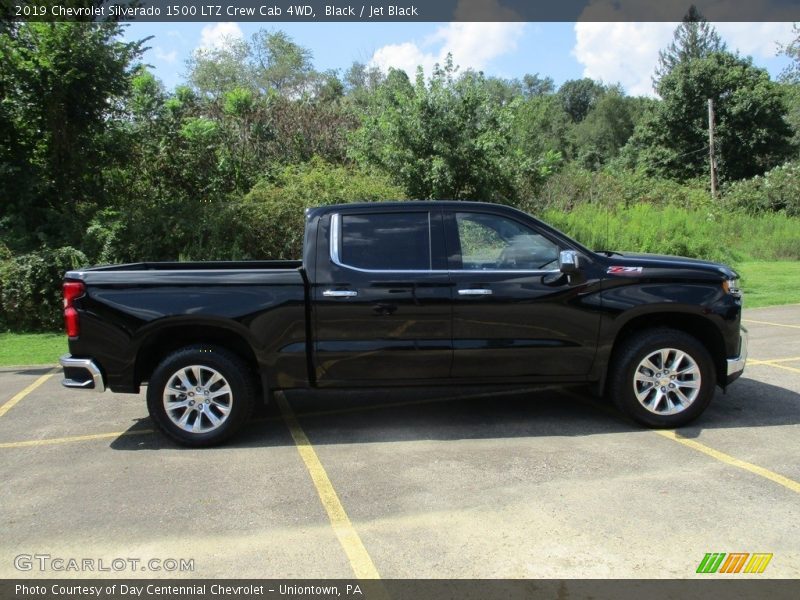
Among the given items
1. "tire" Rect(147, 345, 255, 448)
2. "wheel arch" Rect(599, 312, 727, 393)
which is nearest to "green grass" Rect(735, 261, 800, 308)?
"wheel arch" Rect(599, 312, 727, 393)

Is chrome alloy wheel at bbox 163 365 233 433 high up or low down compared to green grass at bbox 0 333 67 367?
up

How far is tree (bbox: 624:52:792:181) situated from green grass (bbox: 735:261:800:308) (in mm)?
21879

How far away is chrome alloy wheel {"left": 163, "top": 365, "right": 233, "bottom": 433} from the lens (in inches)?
207

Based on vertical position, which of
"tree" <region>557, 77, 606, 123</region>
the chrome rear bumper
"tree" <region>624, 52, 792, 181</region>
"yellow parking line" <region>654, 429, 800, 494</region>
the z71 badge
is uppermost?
"tree" <region>557, 77, 606, 123</region>

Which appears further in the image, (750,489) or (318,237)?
(318,237)

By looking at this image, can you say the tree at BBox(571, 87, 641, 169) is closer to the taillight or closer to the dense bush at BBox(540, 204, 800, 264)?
the dense bush at BBox(540, 204, 800, 264)

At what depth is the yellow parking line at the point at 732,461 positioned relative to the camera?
14.2ft

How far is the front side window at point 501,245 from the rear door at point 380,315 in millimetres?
289

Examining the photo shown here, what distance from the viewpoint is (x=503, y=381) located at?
546 cm

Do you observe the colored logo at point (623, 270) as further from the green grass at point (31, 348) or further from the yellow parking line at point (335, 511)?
the green grass at point (31, 348)

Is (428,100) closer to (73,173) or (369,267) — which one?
(73,173)

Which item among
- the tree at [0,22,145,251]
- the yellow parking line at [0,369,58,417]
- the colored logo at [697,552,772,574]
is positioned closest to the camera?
the colored logo at [697,552,772,574]
